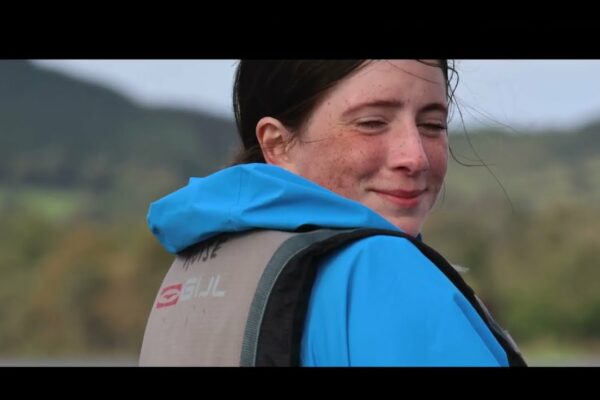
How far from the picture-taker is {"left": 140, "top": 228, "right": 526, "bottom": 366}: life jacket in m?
1.78

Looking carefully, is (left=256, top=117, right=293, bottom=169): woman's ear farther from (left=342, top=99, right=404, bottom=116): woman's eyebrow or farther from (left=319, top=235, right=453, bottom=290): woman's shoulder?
(left=319, top=235, right=453, bottom=290): woman's shoulder

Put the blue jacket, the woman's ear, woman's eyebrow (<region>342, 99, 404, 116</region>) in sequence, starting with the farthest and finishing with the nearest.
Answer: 1. the woman's ear
2. woman's eyebrow (<region>342, 99, 404, 116</region>)
3. the blue jacket

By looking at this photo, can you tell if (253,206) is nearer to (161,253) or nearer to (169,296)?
(169,296)

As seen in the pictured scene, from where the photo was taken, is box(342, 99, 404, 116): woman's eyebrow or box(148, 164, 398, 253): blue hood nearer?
box(148, 164, 398, 253): blue hood

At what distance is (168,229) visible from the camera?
2205 mm

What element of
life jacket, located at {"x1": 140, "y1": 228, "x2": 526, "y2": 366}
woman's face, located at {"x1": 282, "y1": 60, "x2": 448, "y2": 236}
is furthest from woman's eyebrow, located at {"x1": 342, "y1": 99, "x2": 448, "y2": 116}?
life jacket, located at {"x1": 140, "y1": 228, "x2": 526, "y2": 366}

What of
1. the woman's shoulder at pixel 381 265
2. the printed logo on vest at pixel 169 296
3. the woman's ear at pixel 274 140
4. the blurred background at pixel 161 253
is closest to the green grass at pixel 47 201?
the blurred background at pixel 161 253

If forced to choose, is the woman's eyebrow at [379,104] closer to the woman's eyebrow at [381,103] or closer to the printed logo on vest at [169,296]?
the woman's eyebrow at [381,103]

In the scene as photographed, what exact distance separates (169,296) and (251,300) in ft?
1.40

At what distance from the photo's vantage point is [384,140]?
2.04 meters

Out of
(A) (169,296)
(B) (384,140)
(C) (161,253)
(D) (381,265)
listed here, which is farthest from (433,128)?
(C) (161,253)

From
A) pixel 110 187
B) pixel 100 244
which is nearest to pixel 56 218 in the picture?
pixel 100 244

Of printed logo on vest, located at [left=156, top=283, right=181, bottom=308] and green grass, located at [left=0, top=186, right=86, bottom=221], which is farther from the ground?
green grass, located at [left=0, top=186, right=86, bottom=221]
